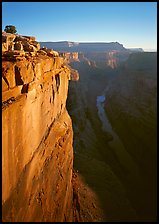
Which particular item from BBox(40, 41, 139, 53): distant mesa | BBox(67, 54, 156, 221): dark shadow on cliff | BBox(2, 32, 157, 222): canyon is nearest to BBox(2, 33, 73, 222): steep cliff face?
BBox(2, 32, 157, 222): canyon

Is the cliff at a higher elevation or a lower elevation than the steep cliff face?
higher

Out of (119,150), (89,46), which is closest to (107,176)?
(119,150)

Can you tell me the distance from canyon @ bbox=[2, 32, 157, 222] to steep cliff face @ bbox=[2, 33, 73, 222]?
2cm

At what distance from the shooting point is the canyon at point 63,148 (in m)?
4.94

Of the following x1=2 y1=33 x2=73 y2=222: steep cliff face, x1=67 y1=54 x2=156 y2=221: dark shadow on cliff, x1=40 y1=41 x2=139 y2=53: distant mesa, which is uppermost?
x1=40 y1=41 x2=139 y2=53: distant mesa

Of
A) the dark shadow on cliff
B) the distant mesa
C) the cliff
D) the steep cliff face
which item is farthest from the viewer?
the distant mesa

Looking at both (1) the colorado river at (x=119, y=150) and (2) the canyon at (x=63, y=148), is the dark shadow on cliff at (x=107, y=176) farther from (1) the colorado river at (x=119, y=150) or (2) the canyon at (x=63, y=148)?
(1) the colorado river at (x=119, y=150)

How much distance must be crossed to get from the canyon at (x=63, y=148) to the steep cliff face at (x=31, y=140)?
0.02m

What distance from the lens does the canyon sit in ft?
16.2

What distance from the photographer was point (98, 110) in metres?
43.0

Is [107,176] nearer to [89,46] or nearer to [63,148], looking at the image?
[63,148]

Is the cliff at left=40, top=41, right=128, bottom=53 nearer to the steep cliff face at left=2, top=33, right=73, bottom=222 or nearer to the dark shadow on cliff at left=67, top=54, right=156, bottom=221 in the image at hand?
the dark shadow on cliff at left=67, top=54, right=156, bottom=221

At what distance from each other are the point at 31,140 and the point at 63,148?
3.90m

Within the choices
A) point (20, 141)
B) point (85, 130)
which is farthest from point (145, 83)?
point (20, 141)
